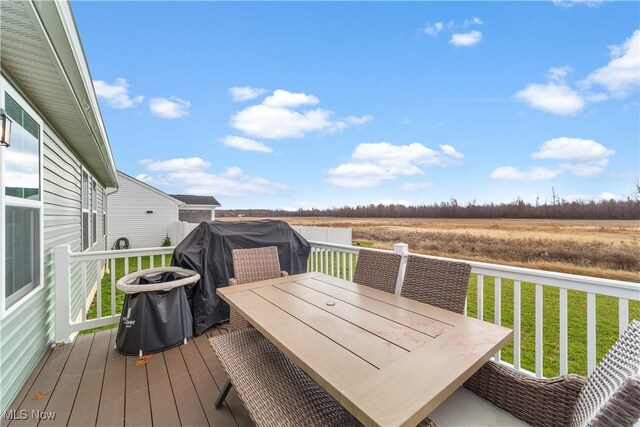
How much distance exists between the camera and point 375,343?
1480 millimetres

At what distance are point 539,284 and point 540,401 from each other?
0.98 metres

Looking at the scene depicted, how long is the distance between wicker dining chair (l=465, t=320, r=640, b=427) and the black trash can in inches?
107

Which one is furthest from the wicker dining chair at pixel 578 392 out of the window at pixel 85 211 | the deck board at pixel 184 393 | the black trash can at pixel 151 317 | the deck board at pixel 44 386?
the window at pixel 85 211

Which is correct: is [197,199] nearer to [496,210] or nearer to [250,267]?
[496,210]

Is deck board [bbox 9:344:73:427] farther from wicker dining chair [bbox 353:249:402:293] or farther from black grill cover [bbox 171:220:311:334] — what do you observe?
wicker dining chair [bbox 353:249:402:293]

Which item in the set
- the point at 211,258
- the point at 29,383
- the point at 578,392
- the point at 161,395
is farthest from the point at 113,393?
the point at 578,392

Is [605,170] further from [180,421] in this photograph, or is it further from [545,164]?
[180,421]

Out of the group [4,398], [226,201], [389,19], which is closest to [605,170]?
[389,19]

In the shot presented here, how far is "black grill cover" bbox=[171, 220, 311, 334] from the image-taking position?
3383 mm

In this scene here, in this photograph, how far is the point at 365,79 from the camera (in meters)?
8.09

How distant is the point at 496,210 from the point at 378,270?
5.97m

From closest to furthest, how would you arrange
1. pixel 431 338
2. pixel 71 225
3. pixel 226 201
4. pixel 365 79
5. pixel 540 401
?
pixel 540 401 < pixel 431 338 < pixel 71 225 < pixel 365 79 < pixel 226 201

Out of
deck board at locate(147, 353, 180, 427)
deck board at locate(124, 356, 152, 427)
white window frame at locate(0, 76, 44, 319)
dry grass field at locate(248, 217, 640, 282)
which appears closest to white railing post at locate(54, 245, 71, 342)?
white window frame at locate(0, 76, 44, 319)

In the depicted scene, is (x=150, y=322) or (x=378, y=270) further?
(x=150, y=322)
